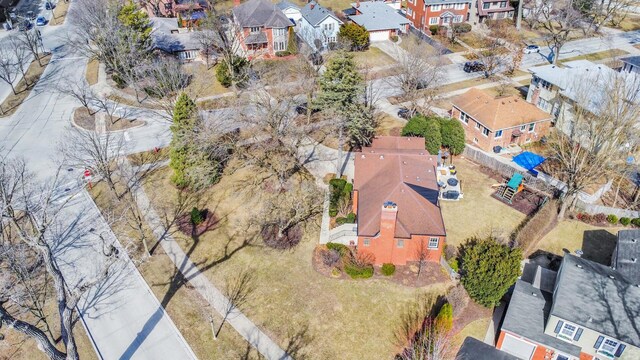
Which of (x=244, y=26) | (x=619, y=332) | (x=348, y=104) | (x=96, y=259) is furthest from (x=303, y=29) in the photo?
Answer: (x=619, y=332)

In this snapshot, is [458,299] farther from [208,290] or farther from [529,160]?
[529,160]

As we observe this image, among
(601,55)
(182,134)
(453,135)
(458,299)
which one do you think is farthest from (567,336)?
(601,55)

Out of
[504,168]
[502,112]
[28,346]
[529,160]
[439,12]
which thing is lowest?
[28,346]

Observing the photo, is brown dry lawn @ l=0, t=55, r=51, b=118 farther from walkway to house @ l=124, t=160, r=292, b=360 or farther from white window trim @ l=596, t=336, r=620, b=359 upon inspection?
white window trim @ l=596, t=336, r=620, b=359

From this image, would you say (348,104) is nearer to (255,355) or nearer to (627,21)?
→ (255,355)

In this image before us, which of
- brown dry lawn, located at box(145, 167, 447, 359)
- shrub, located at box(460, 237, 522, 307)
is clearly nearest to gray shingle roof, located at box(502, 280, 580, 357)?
shrub, located at box(460, 237, 522, 307)

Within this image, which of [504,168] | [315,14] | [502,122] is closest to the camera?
[504,168]
